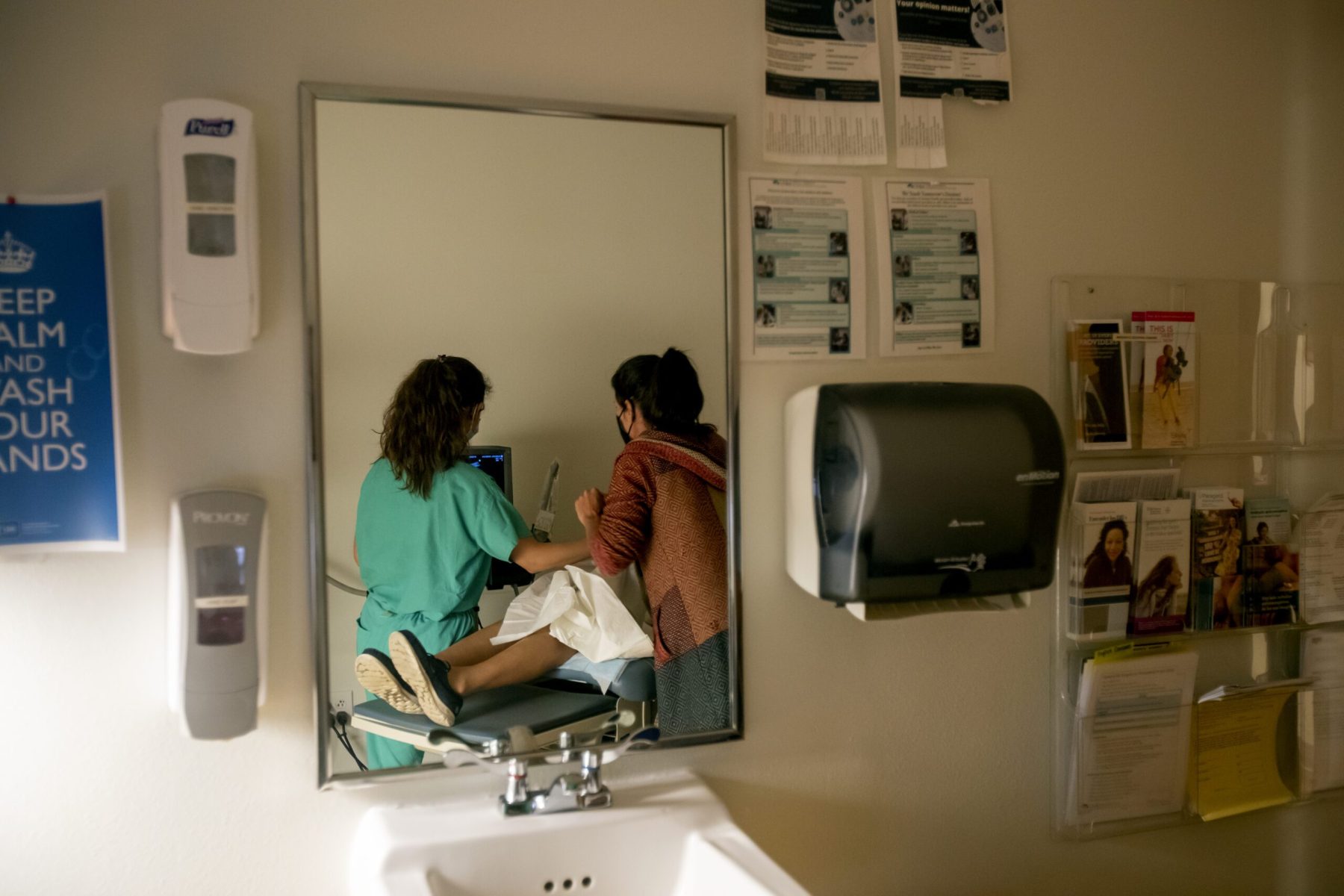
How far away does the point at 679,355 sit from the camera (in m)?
1.26

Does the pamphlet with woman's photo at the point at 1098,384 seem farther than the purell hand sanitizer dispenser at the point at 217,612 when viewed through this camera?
Yes

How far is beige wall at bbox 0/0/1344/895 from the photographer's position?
107 centimetres

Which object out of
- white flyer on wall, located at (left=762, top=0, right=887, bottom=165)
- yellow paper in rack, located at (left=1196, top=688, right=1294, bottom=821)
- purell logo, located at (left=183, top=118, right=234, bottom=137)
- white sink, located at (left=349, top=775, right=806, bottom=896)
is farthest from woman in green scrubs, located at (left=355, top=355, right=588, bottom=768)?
yellow paper in rack, located at (left=1196, top=688, right=1294, bottom=821)

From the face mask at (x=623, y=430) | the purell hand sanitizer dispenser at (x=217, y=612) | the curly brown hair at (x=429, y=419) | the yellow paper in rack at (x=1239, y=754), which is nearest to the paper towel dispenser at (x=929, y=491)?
the face mask at (x=623, y=430)

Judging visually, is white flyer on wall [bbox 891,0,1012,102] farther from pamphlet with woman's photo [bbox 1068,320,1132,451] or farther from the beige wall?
pamphlet with woman's photo [bbox 1068,320,1132,451]

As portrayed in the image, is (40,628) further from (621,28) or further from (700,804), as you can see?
(621,28)

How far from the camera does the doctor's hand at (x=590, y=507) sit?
4.03 ft

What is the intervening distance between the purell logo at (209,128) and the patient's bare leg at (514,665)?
0.68 metres

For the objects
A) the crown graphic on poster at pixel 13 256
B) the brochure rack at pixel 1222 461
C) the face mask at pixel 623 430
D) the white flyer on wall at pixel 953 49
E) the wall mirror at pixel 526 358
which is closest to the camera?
the crown graphic on poster at pixel 13 256

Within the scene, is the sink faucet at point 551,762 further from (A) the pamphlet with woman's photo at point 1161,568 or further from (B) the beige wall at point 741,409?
(A) the pamphlet with woman's photo at point 1161,568

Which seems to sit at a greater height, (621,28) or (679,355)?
(621,28)

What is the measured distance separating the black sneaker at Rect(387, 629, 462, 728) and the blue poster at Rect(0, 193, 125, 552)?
35 cm

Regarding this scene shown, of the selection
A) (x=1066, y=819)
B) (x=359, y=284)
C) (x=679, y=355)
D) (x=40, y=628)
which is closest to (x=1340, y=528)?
(x=1066, y=819)

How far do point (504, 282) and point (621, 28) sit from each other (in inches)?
15.5
